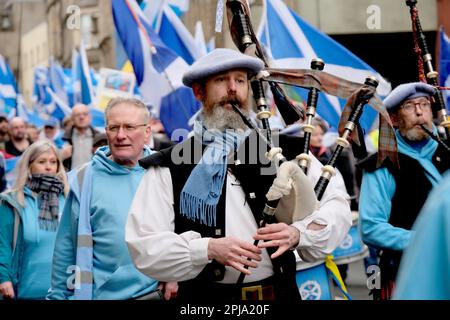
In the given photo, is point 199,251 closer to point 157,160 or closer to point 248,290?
point 248,290

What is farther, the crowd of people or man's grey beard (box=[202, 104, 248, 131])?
man's grey beard (box=[202, 104, 248, 131])

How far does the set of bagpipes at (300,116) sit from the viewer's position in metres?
4.03

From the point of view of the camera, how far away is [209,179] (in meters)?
4.29

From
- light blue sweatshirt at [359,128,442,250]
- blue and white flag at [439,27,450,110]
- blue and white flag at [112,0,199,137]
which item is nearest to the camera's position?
light blue sweatshirt at [359,128,442,250]

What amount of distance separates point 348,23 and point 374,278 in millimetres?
9052

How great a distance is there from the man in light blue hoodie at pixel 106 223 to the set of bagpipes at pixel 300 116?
2.89ft

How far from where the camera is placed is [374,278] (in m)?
5.82

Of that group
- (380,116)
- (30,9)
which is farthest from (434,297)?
(30,9)

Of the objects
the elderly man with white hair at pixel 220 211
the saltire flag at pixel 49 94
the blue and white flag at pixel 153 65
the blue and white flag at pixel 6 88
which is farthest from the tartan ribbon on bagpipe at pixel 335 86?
the saltire flag at pixel 49 94

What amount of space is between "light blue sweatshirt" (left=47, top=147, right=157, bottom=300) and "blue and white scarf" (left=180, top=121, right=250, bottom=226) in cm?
115

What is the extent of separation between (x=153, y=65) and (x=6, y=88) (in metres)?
5.66

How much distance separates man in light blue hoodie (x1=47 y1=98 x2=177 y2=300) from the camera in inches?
209

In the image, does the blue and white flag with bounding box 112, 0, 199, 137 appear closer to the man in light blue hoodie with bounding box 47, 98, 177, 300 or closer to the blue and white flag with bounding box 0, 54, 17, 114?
Answer: the man in light blue hoodie with bounding box 47, 98, 177, 300

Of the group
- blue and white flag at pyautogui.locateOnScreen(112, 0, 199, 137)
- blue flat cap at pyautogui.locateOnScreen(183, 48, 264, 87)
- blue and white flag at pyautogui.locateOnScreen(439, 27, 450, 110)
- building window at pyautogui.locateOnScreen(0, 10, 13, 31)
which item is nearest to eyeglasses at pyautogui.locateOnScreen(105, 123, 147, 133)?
blue flat cap at pyautogui.locateOnScreen(183, 48, 264, 87)
